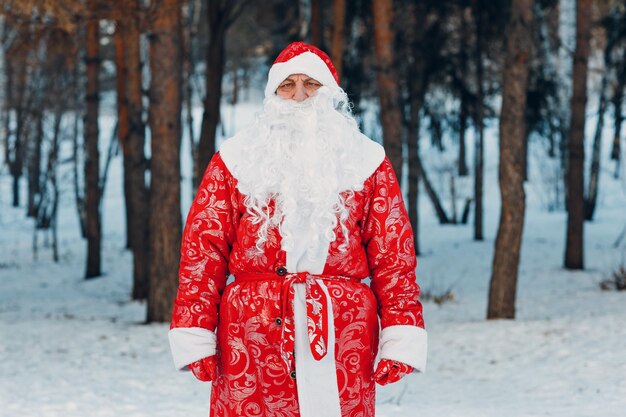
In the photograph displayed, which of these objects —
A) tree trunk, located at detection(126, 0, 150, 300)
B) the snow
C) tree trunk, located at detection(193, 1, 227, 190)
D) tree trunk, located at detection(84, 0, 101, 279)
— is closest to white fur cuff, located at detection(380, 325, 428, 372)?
the snow

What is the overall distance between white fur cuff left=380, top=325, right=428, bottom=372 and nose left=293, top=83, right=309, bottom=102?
35.7 inches

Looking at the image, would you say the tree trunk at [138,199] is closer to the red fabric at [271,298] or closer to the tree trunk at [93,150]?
the tree trunk at [93,150]

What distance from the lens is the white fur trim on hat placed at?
3572 mm

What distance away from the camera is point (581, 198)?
15.7 m

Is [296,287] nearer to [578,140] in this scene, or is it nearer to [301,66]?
[301,66]

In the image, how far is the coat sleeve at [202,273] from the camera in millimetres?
3391

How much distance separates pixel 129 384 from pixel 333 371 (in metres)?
4.88

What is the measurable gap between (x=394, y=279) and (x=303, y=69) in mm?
850

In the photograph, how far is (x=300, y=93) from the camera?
360cm

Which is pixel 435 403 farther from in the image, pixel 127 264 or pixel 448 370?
pixel 127 264

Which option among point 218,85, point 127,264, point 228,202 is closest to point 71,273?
point 127,264

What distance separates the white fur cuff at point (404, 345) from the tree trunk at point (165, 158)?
7.37m

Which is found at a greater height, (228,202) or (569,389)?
(228,202)

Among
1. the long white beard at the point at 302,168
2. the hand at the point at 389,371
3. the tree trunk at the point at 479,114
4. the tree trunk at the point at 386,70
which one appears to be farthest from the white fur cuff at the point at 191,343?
the tree trunk at the point at 479,114
